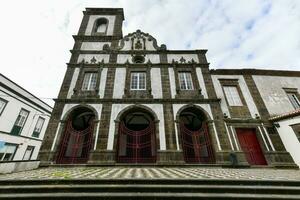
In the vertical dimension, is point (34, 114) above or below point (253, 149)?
above

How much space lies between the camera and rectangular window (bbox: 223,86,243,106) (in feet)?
37.0

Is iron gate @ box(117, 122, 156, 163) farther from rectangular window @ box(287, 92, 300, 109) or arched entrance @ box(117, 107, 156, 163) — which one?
rectangular window @ box(287, 92, 300, 109)

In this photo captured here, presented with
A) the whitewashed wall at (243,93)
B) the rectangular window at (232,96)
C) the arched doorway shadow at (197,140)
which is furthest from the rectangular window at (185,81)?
the rectangular window at (232,96)

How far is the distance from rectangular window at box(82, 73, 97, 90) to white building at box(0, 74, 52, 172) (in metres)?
7.32

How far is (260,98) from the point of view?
11406 millimetres

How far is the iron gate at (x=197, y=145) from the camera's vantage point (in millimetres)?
9781

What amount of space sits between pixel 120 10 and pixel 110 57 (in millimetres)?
7337

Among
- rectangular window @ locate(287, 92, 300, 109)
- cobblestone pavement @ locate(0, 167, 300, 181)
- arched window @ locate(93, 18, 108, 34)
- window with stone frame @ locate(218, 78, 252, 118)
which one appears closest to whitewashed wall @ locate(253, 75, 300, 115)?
rectangular window @ locate(287, 92, 300, 109)

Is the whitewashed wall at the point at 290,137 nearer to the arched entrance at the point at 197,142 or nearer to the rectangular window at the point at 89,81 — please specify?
the arched entrance at the point at 197,142

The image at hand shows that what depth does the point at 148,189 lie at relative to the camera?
4.26m

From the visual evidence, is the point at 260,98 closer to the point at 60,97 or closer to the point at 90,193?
the point at 90,193

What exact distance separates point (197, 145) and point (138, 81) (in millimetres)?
6587

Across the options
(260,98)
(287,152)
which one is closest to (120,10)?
(260,98)

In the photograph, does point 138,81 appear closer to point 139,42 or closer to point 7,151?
point 139,42
